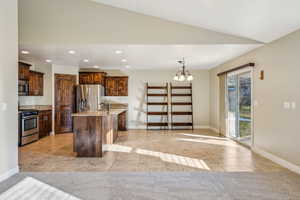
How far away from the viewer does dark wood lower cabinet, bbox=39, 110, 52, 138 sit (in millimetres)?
6273

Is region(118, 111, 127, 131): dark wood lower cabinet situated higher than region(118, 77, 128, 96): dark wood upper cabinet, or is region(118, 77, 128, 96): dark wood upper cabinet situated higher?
region(118, 77, 128, 96): dark wood upper cabinet

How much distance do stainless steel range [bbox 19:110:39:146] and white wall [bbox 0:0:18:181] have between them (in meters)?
2.19

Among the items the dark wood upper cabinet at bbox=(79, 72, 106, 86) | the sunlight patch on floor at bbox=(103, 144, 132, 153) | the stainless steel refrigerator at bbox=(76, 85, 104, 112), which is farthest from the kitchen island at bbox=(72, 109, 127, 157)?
the dark wood upper cabinet at bbox=(79, 72, 106, 86)

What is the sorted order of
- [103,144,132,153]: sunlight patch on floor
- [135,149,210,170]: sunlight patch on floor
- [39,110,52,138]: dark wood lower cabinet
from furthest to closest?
[39,110,52,138]: dark wood lower cabinet < [103,144,132,153]: sunlight patch on floor < [135,149,210,170]: sunlight patch on floor

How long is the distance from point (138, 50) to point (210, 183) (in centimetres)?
333

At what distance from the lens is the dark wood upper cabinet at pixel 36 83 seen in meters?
6.27

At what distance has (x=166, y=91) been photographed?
8359 millimetres

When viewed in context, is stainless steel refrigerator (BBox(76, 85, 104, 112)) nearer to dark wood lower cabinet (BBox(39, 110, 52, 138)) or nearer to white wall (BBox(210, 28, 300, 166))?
dark wood lower cabinet (BBox(39, 110, 52, 138))

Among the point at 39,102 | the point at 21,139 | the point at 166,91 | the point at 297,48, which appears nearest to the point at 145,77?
the point at 166,91

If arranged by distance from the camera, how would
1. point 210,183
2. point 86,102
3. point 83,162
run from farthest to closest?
point 86,102 < point 83,162 < point 210,183

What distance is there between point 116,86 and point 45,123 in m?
2.92

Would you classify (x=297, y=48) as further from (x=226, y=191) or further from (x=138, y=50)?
(x=138, y=50)

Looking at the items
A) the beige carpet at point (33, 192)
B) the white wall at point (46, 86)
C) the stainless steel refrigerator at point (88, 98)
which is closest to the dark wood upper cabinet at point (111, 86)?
the stainless steel refrigerator at point (88, 98)

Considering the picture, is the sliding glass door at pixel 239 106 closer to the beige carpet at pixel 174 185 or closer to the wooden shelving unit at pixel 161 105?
the beige carpet at pixel 174 185
